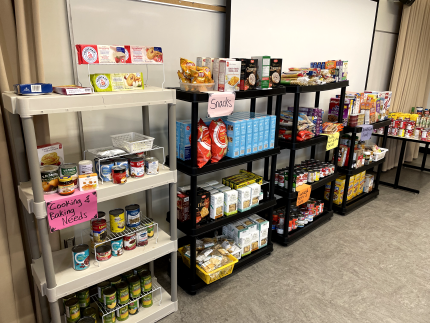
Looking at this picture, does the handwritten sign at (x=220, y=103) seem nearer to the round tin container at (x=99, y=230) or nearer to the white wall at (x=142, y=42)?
the white wall at (x=142, y=42)

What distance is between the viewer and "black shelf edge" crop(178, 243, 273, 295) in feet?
7.99

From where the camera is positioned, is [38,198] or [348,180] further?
[348,180]

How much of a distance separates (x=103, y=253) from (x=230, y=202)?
1.04 meters

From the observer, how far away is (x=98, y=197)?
1.69m

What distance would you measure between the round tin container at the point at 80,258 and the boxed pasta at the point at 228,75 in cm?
135

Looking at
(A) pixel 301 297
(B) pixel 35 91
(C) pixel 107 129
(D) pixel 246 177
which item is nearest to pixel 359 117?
(D) pixel 246 177

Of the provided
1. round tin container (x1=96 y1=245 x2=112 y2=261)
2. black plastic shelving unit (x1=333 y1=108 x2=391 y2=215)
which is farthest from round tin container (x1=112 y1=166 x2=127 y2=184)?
black plastic shelving unit (x1=333 y1=108 x2=391 y2=215)

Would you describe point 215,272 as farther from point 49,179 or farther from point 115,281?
point 49,179

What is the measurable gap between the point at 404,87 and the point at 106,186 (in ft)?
16.5

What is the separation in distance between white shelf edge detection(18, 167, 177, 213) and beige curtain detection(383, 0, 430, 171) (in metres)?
4.36

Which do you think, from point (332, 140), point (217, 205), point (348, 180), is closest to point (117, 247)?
point (217, 205)

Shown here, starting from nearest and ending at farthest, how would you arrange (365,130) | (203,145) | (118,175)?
(118,175)
(203,145)
(365,130)

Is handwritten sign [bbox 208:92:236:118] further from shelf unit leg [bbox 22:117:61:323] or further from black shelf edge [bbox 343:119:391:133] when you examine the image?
black shelf edge [bbox 343:119:391:133]

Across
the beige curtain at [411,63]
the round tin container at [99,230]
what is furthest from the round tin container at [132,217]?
the beige curtain at [411,63]
